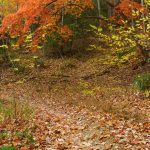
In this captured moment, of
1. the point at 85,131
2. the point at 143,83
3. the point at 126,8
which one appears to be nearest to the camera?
the point at 85,131

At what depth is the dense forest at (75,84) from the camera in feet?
29.0

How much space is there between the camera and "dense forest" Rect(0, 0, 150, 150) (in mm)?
8844

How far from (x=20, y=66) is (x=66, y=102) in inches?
412

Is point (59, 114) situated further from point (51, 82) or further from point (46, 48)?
point (46, 48)

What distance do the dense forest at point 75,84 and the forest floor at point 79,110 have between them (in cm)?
2

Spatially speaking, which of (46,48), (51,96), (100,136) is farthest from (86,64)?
(100,136)

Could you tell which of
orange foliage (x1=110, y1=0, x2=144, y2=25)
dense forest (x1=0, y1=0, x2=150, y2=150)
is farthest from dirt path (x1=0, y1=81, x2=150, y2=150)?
orange foliage (x1=110, y1=0, x2=144, y2=25)

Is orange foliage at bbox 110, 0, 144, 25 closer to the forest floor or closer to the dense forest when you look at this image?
the dense forest

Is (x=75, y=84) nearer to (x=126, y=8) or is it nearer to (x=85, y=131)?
(x=126, y=8)

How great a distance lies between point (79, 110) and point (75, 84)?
640 centimetres

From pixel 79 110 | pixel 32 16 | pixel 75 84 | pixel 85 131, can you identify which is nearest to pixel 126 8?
pixel 75 84

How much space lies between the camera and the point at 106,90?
1600 cm

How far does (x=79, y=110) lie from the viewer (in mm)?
12648

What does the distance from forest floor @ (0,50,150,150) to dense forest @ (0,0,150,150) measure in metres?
0.02
